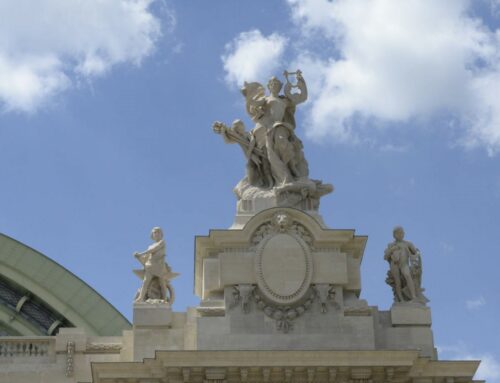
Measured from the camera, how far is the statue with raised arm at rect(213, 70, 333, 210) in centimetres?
3790

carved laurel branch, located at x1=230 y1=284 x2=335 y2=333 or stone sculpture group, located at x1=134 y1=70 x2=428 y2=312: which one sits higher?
stone sculpture group, located at x1=134 y1=70 x2=428 y2=312

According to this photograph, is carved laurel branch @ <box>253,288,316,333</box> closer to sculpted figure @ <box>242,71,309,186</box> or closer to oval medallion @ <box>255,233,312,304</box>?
oval medallion @ <box>255,233,312,304</box>

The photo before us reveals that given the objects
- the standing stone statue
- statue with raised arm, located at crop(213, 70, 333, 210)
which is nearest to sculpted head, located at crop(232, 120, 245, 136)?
statue with raised arm, located at crop(213, 70, 333, 210)

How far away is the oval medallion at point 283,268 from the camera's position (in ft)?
118

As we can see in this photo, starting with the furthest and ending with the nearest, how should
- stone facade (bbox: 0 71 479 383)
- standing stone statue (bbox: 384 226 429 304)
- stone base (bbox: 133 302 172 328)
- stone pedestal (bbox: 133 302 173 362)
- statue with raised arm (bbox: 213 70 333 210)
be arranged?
statue with raised arm (bbox: 213 70 333 210)
standing stone statue (bbox: 384 226 429 304)
stone base (bbox: 133 302 172 328)
stone pedestal (bbox: 133 302 173 362)
stone facade (bbox: 0 71 479 383)

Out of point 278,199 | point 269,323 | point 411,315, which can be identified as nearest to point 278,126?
point 278,199

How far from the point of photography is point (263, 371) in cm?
3428

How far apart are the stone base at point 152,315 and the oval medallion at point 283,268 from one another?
251 centimetres

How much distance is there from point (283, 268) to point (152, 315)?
11.7 feet

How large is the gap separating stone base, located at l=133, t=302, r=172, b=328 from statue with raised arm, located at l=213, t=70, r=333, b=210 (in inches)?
159

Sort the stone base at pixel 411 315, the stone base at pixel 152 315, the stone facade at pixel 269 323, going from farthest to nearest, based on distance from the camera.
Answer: the stone base at pixel 411 315, the stone base at pixel 152 315, the stone facade at pixel 269 323

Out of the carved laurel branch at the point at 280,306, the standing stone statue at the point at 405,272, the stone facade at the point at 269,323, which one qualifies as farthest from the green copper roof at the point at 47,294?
the standing stone statue at the point at 405,272

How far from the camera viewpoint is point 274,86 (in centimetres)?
3931

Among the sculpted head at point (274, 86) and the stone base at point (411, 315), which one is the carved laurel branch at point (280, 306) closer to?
the stone base at point (411, 315)
